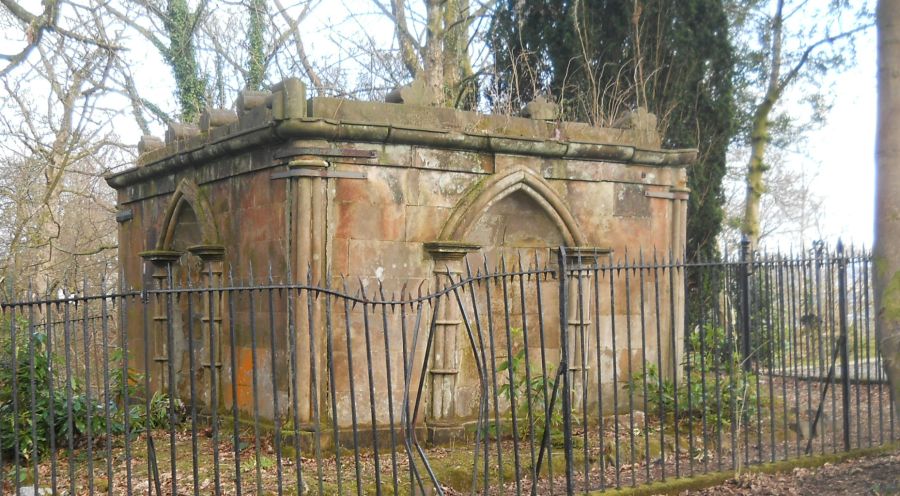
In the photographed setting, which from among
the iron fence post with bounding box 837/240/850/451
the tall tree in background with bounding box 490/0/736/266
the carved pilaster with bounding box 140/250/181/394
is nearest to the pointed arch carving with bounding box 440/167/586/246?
the iron fence post with bounding box 837/240/850/451

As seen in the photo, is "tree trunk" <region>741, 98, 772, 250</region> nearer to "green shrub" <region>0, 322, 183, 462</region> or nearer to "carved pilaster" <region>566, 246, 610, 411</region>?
"carved pilaster" <region>566, 246, 610, 411</region>

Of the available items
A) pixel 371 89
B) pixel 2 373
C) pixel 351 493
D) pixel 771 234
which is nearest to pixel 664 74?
pixel 371 89

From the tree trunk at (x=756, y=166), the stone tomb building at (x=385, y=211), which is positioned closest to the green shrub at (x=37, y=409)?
the stone tomb building at (x=385, y=211)

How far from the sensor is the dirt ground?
24.2 feet

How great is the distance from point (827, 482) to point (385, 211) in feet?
15.5

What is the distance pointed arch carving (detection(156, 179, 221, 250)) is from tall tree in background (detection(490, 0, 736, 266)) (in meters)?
5.28

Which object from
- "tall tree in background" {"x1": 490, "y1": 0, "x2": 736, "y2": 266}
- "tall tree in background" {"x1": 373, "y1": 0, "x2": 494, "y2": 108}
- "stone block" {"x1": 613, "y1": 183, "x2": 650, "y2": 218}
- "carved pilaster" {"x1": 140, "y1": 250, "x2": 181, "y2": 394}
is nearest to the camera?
"stone block" {"x1": 613, "y1": 183, "x2": 650, "y2": 218}

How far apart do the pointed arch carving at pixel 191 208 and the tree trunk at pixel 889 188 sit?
6.61 m

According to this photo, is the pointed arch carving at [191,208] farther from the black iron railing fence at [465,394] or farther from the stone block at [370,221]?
the stone block at [370,221]

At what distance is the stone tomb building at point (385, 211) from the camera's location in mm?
8453

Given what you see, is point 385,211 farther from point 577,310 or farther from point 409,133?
point 577,310

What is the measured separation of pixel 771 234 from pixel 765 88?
58.7 ft

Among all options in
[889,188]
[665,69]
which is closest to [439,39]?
[665,69]

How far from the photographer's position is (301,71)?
1898 centimetres
